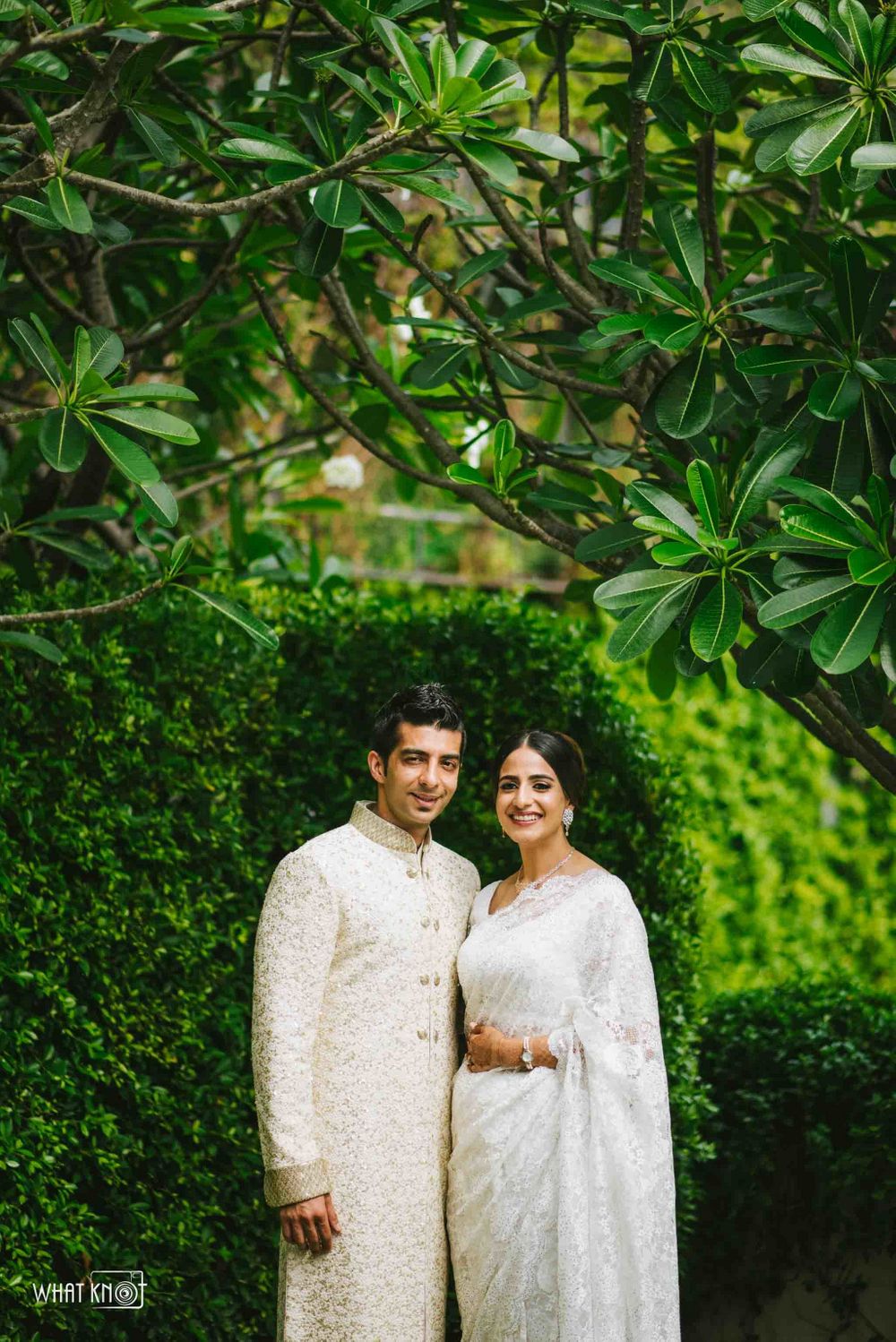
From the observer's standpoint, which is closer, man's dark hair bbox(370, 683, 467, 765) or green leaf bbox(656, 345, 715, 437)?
green leaf bbox(656, 345, 715, 437)

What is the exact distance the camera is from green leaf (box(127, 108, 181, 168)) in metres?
2.64

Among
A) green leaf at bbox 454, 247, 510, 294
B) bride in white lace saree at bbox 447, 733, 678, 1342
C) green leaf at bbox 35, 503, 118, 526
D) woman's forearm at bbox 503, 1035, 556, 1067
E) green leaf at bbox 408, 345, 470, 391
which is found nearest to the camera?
bride in white lace saree at bbox 447, 733, 678, 1342

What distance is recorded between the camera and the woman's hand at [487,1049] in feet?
8.60

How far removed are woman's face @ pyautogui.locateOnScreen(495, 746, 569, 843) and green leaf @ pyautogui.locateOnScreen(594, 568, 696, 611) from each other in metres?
0.54

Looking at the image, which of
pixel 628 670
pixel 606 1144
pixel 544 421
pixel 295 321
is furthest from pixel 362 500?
pixel 606 1144

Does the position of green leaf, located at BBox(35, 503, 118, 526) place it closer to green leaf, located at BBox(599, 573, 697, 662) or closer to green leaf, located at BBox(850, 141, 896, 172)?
green leaf, located at BBox(599, 573, 697, 662)

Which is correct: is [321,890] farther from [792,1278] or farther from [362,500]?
[362,500]

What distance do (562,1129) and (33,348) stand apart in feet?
5.85

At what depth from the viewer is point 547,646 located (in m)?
3.82

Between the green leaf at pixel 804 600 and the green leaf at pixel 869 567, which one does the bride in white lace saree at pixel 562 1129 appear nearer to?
the green leaf at pixel 804 600

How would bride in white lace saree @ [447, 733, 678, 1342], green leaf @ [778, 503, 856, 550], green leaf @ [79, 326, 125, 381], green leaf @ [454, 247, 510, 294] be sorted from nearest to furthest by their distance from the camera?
green leaf @ [778, 503, 856, 550]
green leaf @ [79, 326, 125, 381]
bride in white lace saree @ [447, 733, 678, 1342]
green leaf @ [454, 247, 510, 294]

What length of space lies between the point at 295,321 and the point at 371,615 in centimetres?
382

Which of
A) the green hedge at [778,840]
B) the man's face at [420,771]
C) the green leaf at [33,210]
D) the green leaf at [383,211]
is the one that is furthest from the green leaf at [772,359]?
the green hedge at [778,840]

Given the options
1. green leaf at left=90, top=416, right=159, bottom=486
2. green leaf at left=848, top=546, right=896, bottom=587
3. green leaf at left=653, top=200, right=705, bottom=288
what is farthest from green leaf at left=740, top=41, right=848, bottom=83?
green leaf at left=90, top=416, right=159, bottom=486
